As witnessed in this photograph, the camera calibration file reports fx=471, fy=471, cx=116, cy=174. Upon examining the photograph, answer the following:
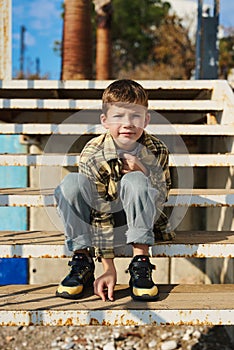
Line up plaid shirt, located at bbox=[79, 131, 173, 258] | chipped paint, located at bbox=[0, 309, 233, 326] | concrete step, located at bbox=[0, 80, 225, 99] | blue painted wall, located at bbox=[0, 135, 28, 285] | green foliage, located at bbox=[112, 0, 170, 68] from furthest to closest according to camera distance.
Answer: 1. green foliage, located at bbox=[112, 0, 170, 68]
2. blue painted wall, located at bbox=[0, 135, 28, 285]
3. concrete step, located at bbox=[0, 80, 225, 99]
4. plaid shirt, located at bbox=[79, 131, 173, 258]
5. chipped paint, located at bbox=[0, 309, 233, 326]

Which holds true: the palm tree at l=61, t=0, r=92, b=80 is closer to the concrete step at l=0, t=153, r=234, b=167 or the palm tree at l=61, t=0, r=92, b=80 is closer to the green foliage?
the concrete step at l=0, t=153, r=234, b=167

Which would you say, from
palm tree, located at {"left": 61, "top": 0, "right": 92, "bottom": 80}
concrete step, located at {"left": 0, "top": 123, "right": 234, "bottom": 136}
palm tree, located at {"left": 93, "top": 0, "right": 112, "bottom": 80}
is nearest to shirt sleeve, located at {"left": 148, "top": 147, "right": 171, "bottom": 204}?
concrete step, located at {"left": 0, "top": 123, "right": 234, "bottom": 136}

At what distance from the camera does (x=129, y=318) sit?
1.61m

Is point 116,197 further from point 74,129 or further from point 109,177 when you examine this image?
point 74,129

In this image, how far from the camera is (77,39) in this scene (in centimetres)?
523

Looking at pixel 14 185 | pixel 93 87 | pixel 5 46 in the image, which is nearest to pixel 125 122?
pixel 93 87

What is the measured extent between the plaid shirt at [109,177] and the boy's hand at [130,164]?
0.02 metres

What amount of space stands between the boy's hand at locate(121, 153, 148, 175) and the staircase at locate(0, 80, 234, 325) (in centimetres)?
32

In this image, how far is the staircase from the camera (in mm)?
1625

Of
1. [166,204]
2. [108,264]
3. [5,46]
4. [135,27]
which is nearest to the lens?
[108,264]

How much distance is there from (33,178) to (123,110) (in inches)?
86.5

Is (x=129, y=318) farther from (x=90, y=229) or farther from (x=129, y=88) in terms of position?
(x=129, y=88)

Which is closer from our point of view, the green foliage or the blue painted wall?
the blue painted wall

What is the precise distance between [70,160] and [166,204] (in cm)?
69
